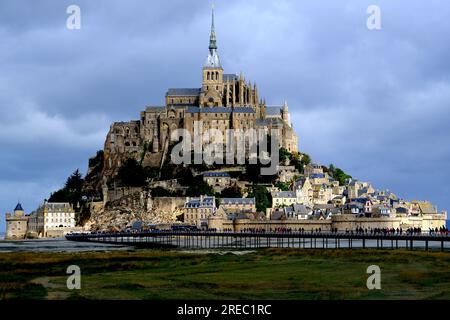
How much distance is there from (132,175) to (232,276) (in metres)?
120

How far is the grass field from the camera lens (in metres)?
60.5

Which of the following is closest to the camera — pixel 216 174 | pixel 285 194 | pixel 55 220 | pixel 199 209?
pixel 199 209

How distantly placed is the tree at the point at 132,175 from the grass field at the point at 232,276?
9065cm

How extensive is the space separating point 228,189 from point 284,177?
1345 cm

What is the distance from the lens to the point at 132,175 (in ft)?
620

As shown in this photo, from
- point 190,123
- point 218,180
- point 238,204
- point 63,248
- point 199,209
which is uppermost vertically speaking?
point 190,123

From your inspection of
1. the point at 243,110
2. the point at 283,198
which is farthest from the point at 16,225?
the point at 283,198

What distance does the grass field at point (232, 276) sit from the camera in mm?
60500

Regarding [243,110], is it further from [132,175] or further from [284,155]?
[132,175]

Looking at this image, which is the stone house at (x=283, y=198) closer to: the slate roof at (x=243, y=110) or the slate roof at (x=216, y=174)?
the slate roof at (x=216, y=174)

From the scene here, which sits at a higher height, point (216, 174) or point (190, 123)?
point (190, 123)
